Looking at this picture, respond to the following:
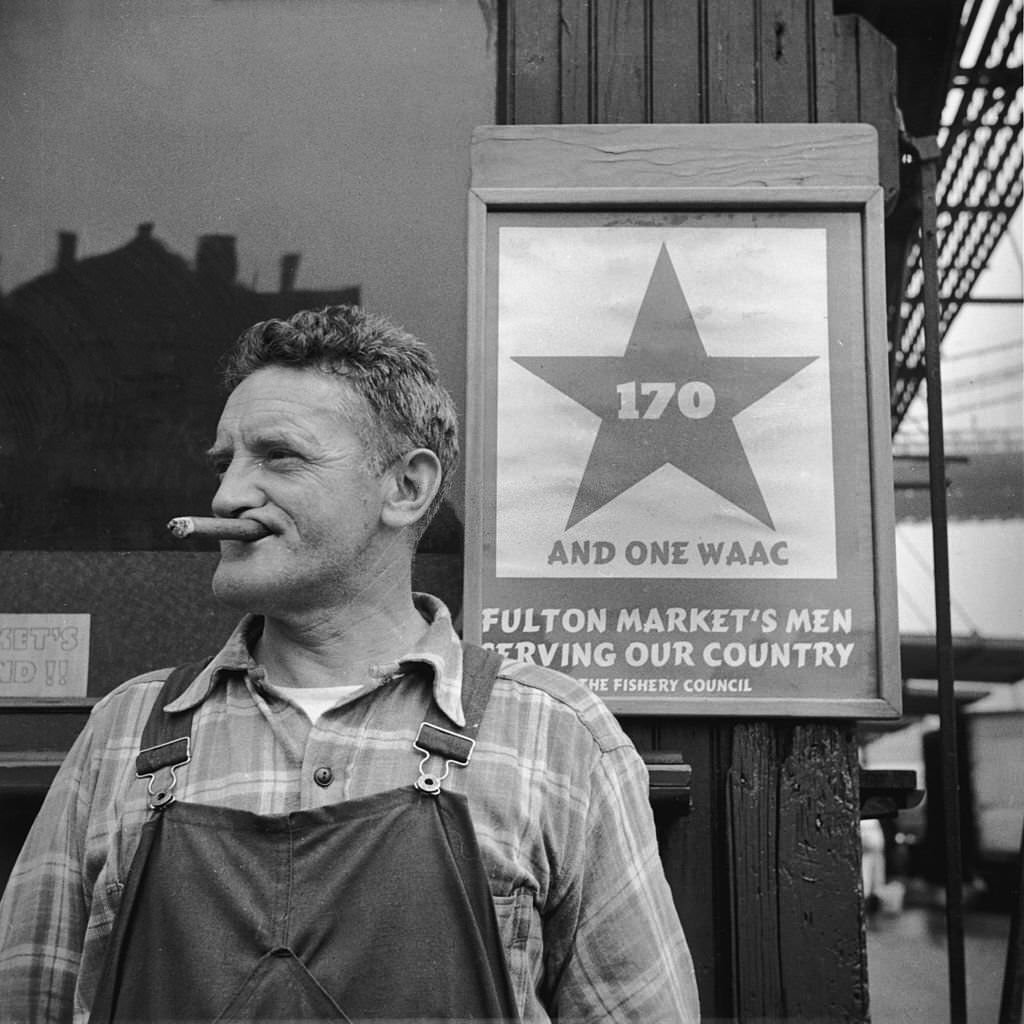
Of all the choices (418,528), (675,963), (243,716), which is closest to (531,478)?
(418,528)

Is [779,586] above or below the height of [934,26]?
below

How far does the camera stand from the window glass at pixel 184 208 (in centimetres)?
285

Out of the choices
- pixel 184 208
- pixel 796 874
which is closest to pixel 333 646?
pixel 796 874

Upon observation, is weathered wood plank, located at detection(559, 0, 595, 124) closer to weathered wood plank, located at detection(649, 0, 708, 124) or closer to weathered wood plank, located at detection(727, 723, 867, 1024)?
weathered wood plank, located at detection(649, 0, 708, 124)

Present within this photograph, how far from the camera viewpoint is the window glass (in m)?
2.85

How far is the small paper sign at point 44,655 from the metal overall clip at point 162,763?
0.88 metres

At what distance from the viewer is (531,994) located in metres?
1.88

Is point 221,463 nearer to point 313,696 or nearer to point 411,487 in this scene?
point 411,487

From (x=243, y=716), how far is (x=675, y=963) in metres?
0.78

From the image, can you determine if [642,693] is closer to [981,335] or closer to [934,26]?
[981,335]

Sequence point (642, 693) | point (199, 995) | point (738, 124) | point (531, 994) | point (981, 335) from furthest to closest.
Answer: point (981, 335), point (738, 124), point (642, 693), point (531, 994), point (199, 995)

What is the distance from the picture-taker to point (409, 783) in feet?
6.19

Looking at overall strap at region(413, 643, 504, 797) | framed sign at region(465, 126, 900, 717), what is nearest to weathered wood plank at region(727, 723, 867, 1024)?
framed sign at region(465, 126, 900, 717)

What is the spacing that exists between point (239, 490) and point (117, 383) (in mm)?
969
